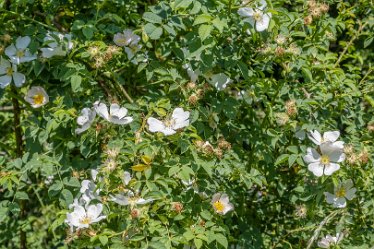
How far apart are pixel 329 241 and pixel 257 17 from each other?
0.80 meters

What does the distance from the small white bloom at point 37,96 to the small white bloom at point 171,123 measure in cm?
51

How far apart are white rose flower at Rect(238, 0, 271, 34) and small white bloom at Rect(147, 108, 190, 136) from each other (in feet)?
1.10

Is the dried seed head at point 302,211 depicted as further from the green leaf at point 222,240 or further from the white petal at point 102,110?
the white petal at point 102,110

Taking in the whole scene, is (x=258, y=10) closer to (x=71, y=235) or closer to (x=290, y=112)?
(x=290, y=112)

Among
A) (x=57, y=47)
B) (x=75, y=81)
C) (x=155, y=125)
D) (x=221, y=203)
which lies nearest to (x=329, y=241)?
(x=221, y=203)

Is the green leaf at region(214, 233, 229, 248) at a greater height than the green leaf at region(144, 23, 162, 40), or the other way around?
the green leaf at region(144, 23, 162, 40)

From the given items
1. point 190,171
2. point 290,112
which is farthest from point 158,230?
point 290,112

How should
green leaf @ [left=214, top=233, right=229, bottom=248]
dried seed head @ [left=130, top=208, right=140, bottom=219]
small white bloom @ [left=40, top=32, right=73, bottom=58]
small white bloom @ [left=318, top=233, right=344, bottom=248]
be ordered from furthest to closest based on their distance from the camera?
1. small white bloom @ [left=318, top=233, right=344, bottom=248]
2. small white bloom @ [left=40, top=32, right=73, bottom=58]
3. green leaf @ [left=214, top=233, right=229, bottom=248]
4. dried seed head @ [left=130, top=208, right=140, bottom=219]

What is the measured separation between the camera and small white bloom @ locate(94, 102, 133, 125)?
6.70 ft

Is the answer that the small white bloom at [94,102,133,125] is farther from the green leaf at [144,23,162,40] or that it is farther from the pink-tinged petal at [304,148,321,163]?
the pink-tinged petal at [304,148,321,163]

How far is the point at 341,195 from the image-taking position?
7.45 feet

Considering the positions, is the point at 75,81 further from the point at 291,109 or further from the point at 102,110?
the point at 291,109

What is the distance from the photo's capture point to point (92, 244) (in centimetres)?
190

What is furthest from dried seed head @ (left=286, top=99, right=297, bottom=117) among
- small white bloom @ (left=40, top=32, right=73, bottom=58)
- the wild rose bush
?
small white bloom @ (left=40, top=32, right=73, bottom=58)
